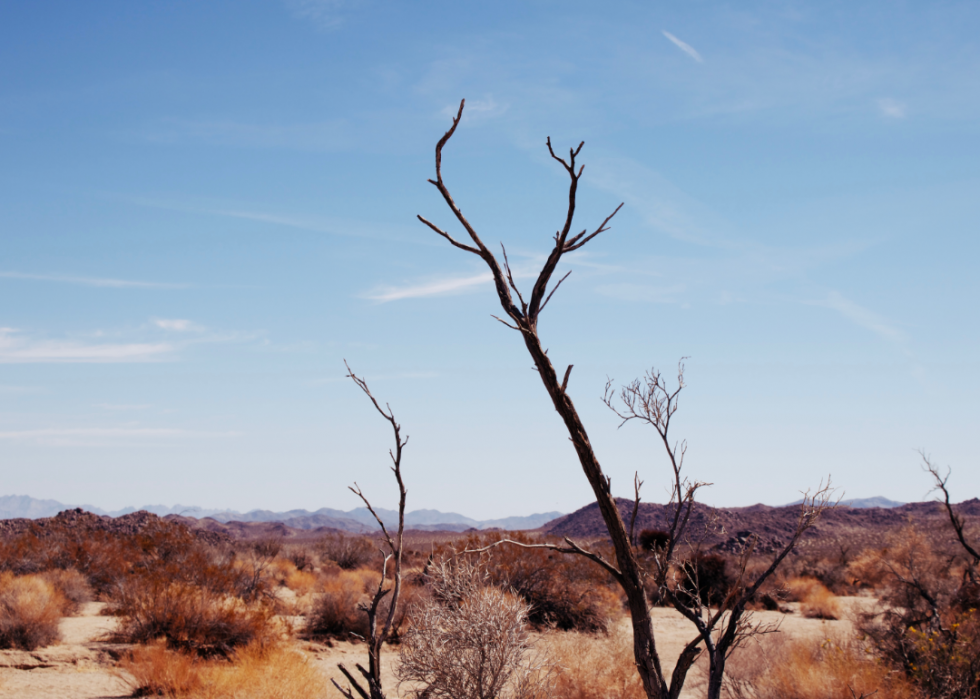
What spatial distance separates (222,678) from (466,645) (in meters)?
4.88

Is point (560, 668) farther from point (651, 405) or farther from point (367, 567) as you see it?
point (367, 567)

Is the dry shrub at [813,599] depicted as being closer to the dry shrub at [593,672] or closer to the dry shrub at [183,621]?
the dry shrub at [593,672]

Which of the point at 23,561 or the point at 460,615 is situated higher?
the point at 460,615

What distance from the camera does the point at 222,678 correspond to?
30.3 ft

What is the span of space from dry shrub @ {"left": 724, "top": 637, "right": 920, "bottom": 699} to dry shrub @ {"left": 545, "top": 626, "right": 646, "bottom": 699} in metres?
1.65

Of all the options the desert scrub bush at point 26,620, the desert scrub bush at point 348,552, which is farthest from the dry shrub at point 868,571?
the desert scrub bush at point 26,620

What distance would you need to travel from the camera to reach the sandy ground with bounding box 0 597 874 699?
9375 mm

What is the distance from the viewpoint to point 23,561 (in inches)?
710

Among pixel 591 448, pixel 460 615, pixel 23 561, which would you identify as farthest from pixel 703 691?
pixel 23 561

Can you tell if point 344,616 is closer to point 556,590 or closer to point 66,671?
point 556,590

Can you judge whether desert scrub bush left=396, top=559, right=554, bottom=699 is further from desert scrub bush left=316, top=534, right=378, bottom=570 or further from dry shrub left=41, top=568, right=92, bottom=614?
desert scrub bush left=316, top=534, right=378, bottom=570

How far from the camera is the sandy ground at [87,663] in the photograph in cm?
938

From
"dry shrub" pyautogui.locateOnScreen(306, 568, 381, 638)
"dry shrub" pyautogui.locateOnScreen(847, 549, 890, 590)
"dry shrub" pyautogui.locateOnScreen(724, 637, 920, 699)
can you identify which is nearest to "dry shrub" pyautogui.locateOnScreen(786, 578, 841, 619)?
"dry shrub" pyautogui.locateOnScreen(847, 549, 890, 590)

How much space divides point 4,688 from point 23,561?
34.9 feet
